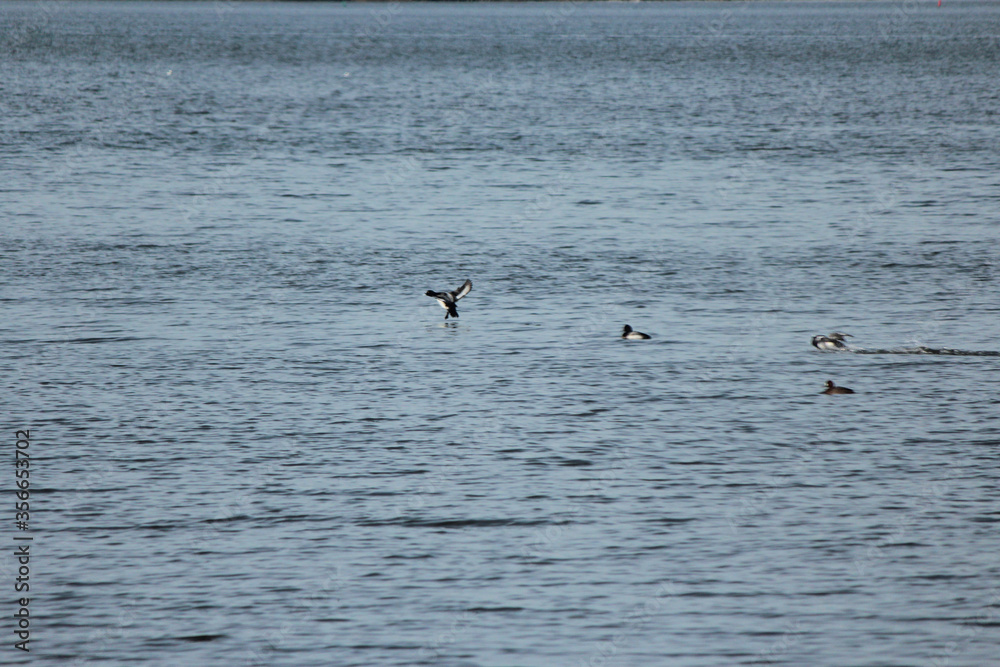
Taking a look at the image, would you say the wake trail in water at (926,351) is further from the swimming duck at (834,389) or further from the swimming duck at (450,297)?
the swimming duck at (450,297)

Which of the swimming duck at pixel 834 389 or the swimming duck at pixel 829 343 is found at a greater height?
the swimming duck at pixel 829 343

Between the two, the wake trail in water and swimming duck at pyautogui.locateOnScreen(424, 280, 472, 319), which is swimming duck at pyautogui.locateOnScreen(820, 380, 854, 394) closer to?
the wake trail in water

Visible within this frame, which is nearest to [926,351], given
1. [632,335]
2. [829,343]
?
[829,343]

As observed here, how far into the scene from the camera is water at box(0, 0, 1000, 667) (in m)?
12.1

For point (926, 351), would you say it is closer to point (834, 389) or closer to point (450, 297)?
point (834, 389)

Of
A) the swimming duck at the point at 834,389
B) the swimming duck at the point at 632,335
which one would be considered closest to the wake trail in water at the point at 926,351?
the swimming duck at the point at 834,389

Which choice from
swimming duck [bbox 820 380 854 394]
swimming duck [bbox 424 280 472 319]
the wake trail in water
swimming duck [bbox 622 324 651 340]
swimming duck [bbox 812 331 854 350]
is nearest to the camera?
swimming duck [bbox 820 380 854 394]

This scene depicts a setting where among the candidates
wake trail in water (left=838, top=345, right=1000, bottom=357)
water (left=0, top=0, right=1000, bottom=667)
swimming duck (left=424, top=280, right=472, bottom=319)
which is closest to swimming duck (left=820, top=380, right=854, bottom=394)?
water (left=0, top=0, right=1000, bottom=667)

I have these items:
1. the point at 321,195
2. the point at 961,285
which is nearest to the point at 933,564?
the point at 961,285

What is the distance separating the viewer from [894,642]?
11.5m

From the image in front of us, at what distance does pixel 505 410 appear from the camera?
60.6ft

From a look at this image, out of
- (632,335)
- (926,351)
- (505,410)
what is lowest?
(505,410)

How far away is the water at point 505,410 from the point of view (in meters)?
12.1

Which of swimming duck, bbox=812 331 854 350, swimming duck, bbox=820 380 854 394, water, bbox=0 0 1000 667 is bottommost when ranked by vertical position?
water, bbox=0 0 1000 667
